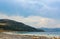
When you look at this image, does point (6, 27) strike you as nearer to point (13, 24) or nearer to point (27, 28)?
point (13, 24)

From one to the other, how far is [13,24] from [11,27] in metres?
3.33

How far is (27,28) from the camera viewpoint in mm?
98312

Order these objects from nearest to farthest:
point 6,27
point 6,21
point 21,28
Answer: point 6,27
point 6,21
point 21,28

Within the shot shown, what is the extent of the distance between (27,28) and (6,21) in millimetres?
12022

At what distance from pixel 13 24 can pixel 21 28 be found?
6505 millimetres

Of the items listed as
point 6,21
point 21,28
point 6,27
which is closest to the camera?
point 6,27

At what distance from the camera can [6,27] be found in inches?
3351

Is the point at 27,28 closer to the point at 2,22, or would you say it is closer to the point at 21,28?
the point at 21,28

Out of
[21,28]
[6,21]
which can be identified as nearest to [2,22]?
[6,21]

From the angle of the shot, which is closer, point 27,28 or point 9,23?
point 9,23

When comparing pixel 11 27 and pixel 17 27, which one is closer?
pixel 11 27

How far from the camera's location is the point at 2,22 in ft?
300

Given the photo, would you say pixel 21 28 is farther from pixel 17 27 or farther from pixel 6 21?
pixel 6 21

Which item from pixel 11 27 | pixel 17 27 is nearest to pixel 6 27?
pixel 11 27
